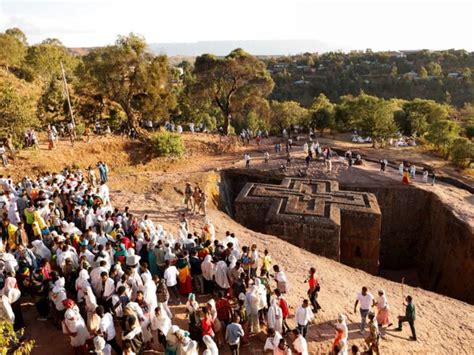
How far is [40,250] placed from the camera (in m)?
9.66

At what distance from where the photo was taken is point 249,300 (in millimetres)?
8516

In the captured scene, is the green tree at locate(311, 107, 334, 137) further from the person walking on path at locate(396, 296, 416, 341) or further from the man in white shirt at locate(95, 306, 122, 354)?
the man in white shirt at locate(95, 306, 122, 354)

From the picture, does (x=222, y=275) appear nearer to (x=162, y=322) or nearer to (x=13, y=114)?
(x=162, y=322)

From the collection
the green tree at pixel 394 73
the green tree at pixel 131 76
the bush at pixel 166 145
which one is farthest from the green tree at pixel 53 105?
the green tree at pixel 394 73

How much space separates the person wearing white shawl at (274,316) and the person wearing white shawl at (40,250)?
5663 millimetres

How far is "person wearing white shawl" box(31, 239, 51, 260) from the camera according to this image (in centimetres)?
963

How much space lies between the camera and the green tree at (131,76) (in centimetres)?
2678

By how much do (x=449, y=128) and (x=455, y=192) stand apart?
36.0 ft

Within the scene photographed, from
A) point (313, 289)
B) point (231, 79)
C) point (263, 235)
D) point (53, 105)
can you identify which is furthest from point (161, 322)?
point (231, 79)

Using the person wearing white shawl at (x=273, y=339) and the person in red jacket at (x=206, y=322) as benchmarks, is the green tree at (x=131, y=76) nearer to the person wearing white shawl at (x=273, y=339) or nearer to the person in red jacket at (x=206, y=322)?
the person in red jacket at (x=206, y=322)

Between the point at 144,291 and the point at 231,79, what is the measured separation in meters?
28.0

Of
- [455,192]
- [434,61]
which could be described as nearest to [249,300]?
[455,192]

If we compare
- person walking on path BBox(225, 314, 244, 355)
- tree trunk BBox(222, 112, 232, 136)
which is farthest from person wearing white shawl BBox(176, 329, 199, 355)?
tree trunk BBox(222, 112, 232, 136)

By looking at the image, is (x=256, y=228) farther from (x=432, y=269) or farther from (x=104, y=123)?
(x=104, y=123)
